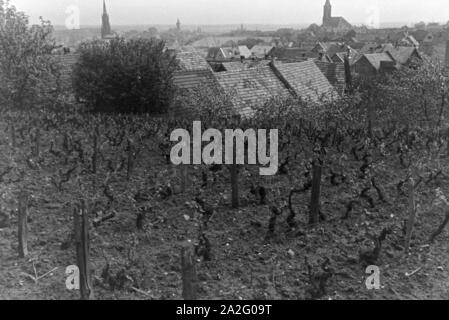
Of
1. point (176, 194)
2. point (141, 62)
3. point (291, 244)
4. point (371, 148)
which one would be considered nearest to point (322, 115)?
point (371, 148)

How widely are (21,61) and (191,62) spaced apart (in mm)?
11585

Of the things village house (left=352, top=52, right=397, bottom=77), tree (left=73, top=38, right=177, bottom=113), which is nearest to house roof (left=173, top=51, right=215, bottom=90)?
tree (left=73, top=38, right=177, bottom=113)

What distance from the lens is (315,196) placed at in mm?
6086

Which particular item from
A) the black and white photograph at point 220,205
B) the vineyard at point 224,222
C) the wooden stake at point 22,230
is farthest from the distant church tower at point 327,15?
the wooden stake at point 22,230

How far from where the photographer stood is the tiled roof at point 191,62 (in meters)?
21.8

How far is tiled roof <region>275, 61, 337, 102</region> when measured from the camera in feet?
59.4

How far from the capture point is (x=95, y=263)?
17.0 feet

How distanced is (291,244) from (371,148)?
4633 millimetres

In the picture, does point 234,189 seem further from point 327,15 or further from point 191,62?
point 327,15

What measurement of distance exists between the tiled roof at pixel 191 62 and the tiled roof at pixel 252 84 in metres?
4.37

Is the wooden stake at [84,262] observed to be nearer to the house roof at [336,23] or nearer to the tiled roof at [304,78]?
the tiled roof at [304,78]

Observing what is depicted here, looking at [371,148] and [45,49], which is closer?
[371,148]

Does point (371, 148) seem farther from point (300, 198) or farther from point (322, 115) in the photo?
point (300, 198)
